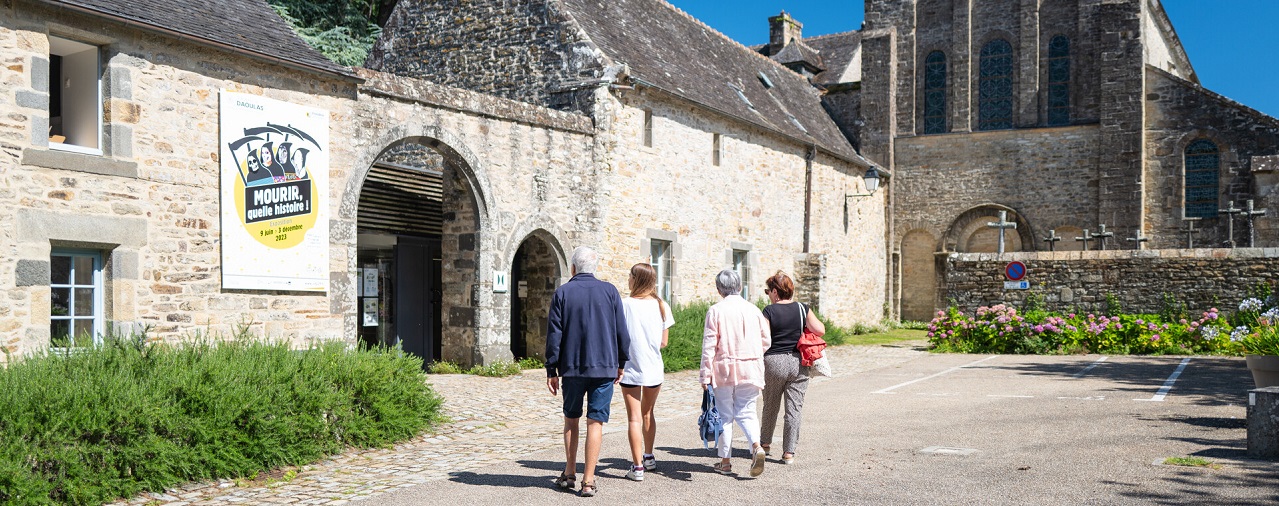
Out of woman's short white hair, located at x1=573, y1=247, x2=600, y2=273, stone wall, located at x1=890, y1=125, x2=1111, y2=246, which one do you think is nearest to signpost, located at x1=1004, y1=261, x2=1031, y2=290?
stone wall, located at x1=890, y1=125, x2=1111, y2=246

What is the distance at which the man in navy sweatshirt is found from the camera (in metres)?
6.36

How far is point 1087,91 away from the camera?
26.5m

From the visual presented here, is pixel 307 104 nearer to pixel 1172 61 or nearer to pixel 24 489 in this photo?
pixel 24 489

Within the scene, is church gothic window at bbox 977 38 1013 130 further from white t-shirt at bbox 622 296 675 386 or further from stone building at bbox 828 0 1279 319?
white t-shirt at bbox 622 296 675 386

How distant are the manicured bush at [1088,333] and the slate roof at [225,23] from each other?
11975 mm

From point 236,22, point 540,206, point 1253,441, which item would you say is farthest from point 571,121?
point 1253,441

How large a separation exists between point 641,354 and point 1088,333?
43.9 ft

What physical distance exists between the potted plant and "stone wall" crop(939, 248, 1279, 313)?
9.17 m

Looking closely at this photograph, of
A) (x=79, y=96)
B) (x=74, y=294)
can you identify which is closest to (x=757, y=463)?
(x=74, y=294)

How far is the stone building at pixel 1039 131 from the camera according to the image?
2483 centimetres

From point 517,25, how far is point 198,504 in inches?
458

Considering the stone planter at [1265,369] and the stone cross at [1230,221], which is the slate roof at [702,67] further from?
the stone planter at [1265,369]

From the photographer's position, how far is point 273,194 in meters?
11.0

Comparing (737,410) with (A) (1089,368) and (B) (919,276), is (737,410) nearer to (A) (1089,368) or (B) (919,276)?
(A) (1089,368)
